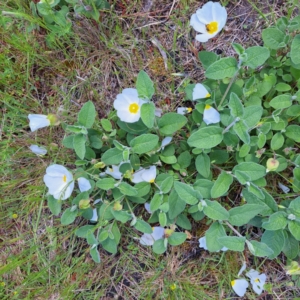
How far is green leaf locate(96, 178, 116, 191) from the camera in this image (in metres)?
1.90

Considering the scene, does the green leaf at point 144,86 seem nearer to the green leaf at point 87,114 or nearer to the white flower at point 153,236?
the green leaf at point 87,114

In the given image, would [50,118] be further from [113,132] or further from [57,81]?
[57,81]

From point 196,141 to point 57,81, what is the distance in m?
1.12

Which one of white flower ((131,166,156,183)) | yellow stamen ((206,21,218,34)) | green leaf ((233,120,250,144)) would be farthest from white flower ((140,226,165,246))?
yellow stamen ((206,21,218,34))

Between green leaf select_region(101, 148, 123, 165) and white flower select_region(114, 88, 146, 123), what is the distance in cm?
18

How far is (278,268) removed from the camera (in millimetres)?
2205

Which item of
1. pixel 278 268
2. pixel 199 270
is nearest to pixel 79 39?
pixel 199 270

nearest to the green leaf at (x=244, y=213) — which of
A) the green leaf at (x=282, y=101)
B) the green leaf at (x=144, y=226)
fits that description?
the green leaf at (x=144, y=226)

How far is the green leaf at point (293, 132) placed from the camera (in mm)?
1930

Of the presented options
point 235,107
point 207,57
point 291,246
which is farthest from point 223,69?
point 291,246

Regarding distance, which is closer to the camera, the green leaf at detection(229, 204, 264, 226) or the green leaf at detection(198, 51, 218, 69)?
the green leaf at detection(229, 204, 264, 226)

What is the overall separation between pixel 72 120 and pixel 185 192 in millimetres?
891

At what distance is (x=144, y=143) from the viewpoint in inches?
72.1

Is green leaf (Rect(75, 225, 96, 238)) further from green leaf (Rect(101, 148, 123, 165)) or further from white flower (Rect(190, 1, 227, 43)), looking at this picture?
white flower (Rect(190, 1, 227, 43))
